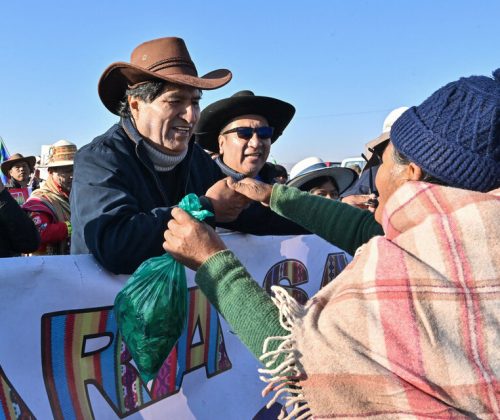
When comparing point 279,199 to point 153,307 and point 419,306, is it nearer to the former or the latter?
point 153,307

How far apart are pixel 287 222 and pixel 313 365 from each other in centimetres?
169

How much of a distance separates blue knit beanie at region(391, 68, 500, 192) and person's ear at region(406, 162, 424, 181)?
0.04 m

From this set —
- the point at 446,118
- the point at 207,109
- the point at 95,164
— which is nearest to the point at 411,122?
the point at 446,118

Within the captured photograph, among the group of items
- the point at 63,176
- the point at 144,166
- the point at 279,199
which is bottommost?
the point at 279,199

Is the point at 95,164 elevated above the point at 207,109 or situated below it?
below

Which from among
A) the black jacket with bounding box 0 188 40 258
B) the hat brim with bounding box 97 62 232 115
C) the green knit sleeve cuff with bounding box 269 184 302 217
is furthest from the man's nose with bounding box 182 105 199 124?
the black jacket with bounding box 0 188 40 258

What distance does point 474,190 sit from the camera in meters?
1.30

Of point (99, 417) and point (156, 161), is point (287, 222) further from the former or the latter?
point (99, 417)

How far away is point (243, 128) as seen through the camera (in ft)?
12.0

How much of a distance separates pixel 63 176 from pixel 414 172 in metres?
4.22

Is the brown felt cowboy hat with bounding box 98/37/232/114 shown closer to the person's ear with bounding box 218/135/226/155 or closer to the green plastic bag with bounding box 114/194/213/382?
the green plastic bag with bounding box 114/194/213/382

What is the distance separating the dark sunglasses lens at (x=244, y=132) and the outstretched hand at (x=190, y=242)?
7.14ft

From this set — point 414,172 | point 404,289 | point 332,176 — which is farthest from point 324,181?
point 404,289

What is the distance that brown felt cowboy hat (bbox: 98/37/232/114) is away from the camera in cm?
237
